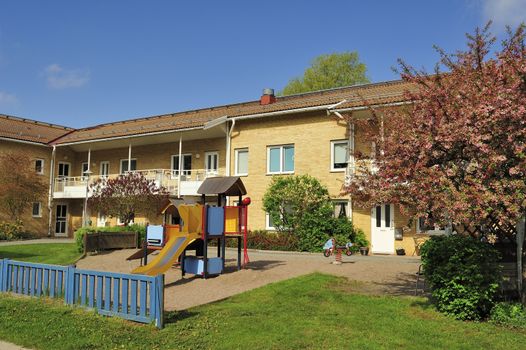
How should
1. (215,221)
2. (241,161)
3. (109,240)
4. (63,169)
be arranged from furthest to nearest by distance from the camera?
(63,169)
(241,161)
(109,240)
(215,221)

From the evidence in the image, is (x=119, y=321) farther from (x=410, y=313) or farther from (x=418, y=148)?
(x=418, y=148)

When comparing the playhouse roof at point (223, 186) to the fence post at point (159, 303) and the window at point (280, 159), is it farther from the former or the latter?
the window at point (280, 159)

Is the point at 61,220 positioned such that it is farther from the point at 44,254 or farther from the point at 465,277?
the point at 465,277

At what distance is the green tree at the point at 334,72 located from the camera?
45844mm

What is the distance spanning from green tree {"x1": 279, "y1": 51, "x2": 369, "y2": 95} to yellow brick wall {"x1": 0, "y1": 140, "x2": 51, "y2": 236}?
73.5 feet

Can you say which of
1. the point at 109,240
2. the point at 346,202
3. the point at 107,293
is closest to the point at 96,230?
the point at 109,240

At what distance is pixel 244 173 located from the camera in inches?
1046

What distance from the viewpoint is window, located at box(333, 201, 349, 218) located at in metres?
23.0

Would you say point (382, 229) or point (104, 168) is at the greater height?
point (104, 168)

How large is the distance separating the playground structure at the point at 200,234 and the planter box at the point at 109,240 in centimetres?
425

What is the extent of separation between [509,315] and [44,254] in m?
17.1

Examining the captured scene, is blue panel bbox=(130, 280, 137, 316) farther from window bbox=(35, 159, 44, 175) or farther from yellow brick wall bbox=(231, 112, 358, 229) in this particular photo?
window bbox=(35, 159, 44, 175)

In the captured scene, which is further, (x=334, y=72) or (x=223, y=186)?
(x=334, y=72)

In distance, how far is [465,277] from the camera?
→ 27.1 ft
